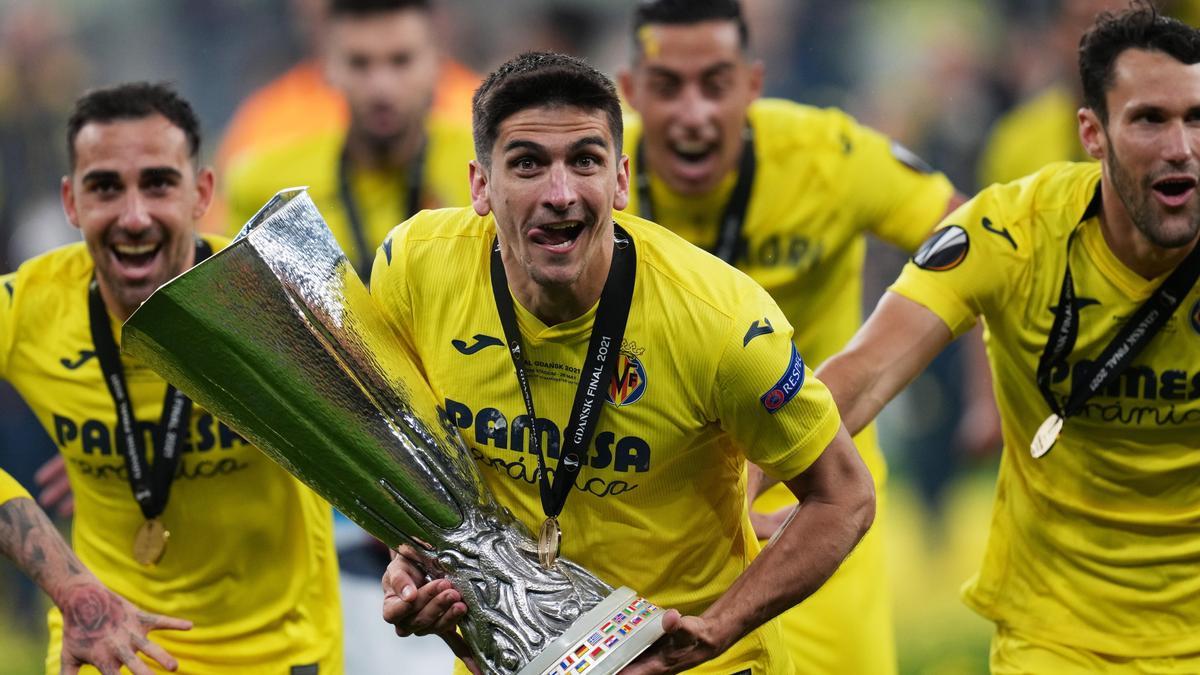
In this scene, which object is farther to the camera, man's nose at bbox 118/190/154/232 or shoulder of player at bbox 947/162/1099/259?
man's nose at bbox 118/190/154/232

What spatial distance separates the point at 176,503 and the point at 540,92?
191 centimetres

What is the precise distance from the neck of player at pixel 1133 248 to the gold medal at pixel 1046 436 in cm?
43

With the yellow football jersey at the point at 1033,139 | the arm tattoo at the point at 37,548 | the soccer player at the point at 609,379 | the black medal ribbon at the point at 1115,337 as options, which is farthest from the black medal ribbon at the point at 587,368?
the yellow football jersey at the point at 1033,139

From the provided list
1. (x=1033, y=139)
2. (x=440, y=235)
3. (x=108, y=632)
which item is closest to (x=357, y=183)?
(x=1033, y=139)

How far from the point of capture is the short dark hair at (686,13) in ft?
20.6

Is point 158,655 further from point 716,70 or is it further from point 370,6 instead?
point 370,6

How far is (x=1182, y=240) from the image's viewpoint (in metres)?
4.47

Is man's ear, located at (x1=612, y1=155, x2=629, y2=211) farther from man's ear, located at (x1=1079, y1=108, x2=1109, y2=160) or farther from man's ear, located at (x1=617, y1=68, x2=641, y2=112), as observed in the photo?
man's ear, located at (x1=617, y1=68, x2=641, y2=112)

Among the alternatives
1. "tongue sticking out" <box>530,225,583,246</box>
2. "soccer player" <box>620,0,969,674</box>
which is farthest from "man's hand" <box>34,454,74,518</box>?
"tongue sticking out" <box>530,225,583,246</box>

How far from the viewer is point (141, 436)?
16.6 feet

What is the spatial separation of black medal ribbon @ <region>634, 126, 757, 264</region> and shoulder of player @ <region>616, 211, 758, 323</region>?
2047 mm

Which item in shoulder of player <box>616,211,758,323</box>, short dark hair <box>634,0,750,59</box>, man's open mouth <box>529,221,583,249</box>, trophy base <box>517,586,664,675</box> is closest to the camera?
trophy base <box>517,586,664,675</box>

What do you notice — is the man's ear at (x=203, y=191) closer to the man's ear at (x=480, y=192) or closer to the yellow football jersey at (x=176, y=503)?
the yellow football jersey at (x=176, y=503)

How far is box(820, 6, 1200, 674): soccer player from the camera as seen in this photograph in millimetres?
4523
